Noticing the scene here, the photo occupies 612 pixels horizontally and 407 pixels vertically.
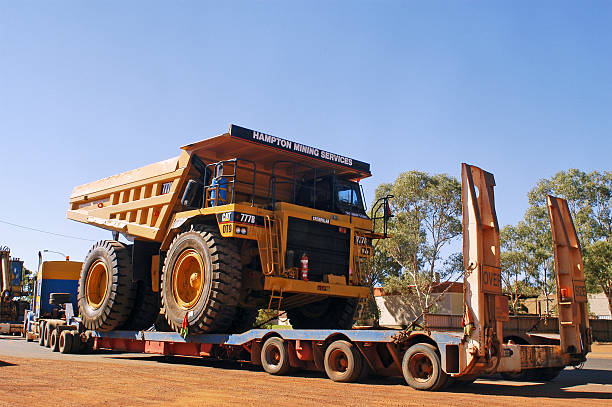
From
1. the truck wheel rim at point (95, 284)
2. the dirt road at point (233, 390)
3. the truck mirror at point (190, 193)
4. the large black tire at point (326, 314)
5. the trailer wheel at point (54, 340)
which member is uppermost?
the truck mirror at point (190, 193)

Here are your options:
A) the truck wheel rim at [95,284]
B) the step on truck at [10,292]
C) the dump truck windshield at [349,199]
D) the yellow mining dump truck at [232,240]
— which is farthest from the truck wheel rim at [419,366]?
the step on truck at [10,292]

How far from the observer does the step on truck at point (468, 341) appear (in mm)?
8242

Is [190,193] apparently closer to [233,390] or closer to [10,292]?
[233,390]

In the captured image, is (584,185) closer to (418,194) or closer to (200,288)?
(418,194)

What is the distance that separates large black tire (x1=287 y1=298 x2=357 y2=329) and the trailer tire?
3.32 metres

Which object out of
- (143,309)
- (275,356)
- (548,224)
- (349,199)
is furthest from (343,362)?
(548,224)

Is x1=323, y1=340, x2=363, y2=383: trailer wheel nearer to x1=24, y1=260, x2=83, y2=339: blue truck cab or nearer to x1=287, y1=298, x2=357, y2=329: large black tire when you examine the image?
x1=287, y1=298, x2=357, y2=329: large black tire

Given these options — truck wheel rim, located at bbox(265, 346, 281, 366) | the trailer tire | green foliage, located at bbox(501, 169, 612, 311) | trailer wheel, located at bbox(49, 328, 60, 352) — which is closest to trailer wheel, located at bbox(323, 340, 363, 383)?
the trailer tire

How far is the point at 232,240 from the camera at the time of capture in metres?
12.0

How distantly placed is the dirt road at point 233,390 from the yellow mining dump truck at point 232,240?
1757mm

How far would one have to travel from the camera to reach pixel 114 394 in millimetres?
7801

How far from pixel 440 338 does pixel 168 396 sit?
384 cm

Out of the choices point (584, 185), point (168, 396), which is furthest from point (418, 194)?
point (168, 396)

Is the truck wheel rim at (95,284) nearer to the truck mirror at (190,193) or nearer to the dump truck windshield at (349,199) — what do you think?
the truck mirror at (190,193)
